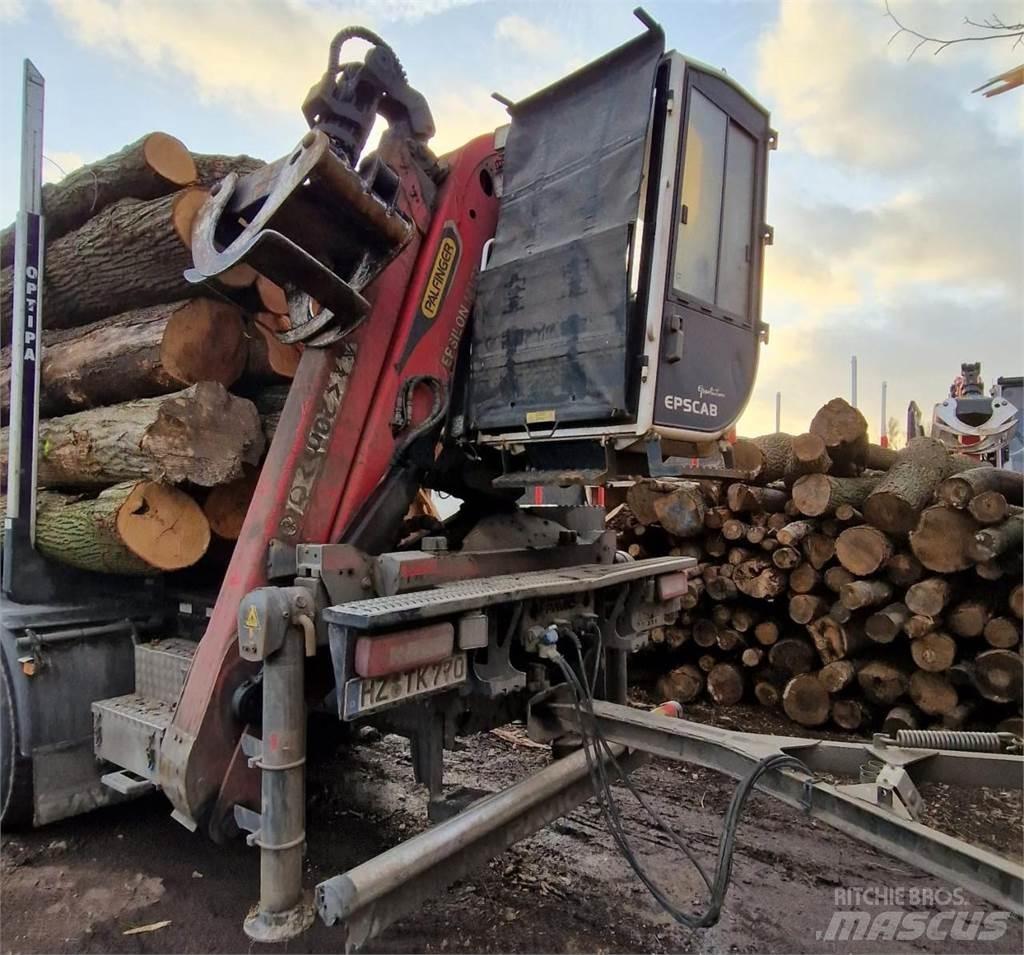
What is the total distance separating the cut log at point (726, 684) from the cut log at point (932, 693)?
3.78ft

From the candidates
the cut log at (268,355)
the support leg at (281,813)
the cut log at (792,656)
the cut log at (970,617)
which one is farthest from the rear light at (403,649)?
the cut log at (970,617)

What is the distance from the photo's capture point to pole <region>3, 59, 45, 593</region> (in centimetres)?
342

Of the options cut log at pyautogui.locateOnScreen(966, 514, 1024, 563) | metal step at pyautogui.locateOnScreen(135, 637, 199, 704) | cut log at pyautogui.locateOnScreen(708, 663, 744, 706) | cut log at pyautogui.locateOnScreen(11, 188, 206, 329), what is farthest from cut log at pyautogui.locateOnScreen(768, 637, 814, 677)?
cut log at pyautogui.locateOnScreen(11, 188, 206, 329)

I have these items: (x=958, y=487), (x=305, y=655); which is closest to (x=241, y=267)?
(x=305, y=655)

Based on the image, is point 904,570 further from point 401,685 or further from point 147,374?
point 147,374

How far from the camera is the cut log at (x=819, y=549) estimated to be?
4.97 metres

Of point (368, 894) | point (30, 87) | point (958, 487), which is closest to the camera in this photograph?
point (368, 894)

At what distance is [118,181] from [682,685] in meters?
4.90

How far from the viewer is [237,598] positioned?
268 cm

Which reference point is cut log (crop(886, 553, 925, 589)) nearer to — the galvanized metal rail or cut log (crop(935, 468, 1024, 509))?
cut log (crop(935, 468, 1024, 509))

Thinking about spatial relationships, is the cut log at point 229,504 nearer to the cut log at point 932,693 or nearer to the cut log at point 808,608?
the cut log at point 808,608

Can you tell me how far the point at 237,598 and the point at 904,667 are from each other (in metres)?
4.19

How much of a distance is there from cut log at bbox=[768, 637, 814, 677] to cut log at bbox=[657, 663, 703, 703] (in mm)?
612

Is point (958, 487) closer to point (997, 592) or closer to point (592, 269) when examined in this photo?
point (997, 592)
